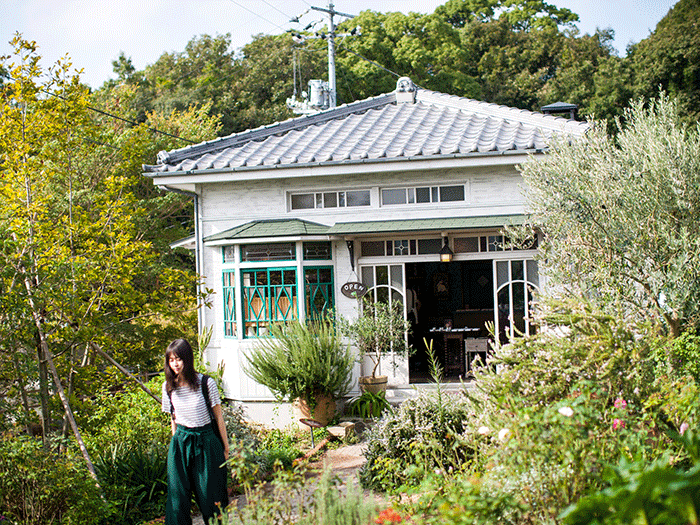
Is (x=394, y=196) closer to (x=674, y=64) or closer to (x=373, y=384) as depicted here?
(x=373, y=384)

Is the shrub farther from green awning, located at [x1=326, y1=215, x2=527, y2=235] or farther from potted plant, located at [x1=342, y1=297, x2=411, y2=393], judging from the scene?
green awning, located at [x1=326, y1=215, x2=527, y2=235]

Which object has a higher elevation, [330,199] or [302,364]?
[330,199]

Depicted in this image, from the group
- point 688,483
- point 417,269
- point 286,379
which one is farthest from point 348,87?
point 688,483

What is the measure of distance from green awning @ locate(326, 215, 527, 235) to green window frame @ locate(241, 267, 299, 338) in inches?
44.8

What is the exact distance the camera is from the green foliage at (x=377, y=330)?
10359 millimetres

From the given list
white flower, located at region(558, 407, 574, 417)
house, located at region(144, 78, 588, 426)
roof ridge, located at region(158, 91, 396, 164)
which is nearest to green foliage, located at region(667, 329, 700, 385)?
house, located at region(144, 78, 588, 426)

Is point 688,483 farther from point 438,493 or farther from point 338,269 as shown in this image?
point 338,269

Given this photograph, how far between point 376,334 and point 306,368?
5.42 ft

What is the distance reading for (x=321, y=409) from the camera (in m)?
9.41

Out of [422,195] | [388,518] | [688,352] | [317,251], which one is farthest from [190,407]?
[422,195]

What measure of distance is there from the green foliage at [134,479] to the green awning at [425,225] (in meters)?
4.59

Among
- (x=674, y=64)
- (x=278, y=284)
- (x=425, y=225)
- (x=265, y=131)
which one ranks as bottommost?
(x=278, y=284)

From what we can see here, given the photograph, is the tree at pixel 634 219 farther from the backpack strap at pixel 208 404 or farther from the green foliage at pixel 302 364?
the backpack strap at pixel 208 404

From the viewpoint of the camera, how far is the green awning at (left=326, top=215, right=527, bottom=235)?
10031mm
